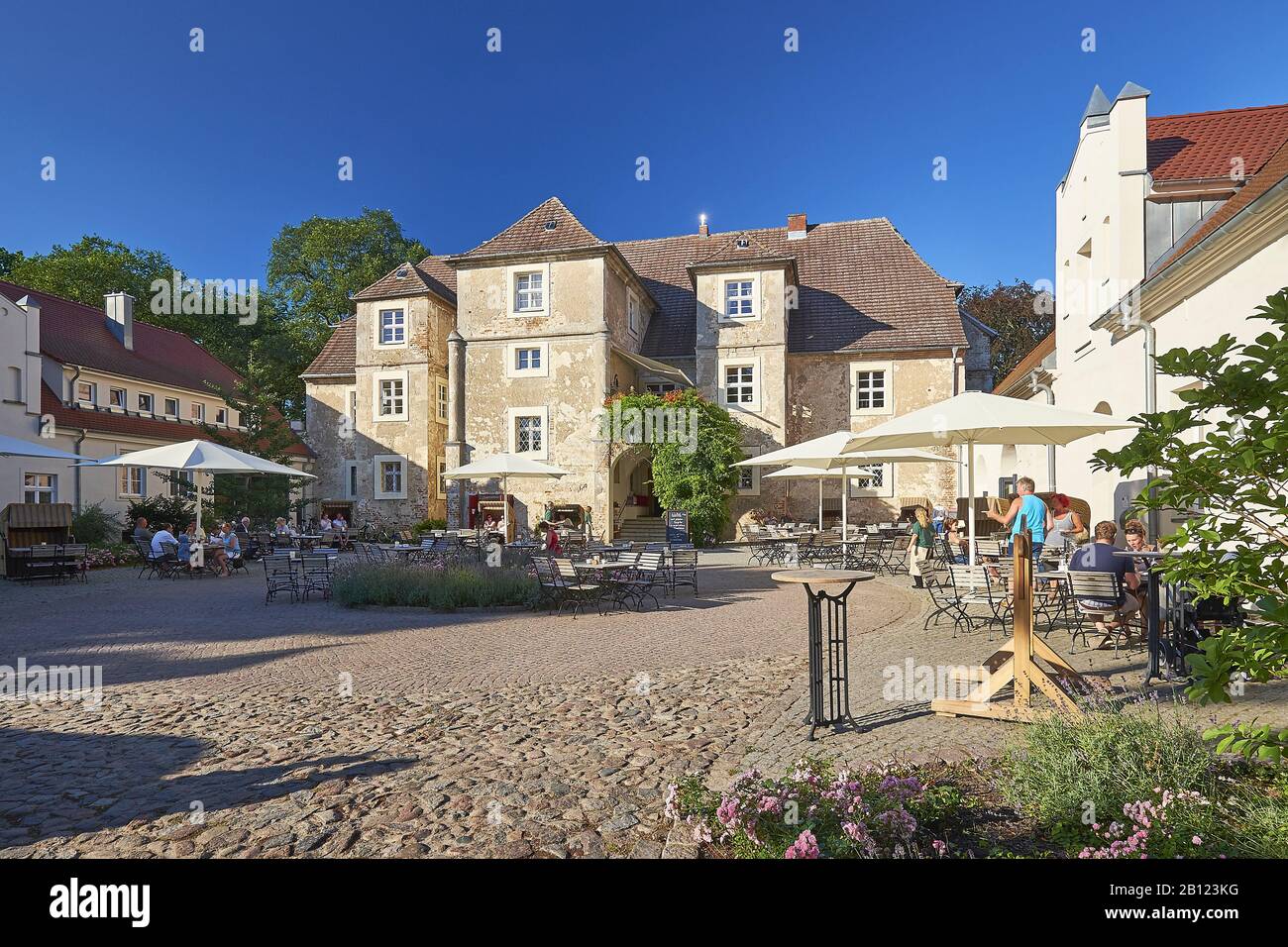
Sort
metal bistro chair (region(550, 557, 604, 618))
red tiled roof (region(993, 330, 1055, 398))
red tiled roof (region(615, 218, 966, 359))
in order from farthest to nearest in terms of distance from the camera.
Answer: red tiled roof (region(615, 218, 966, 359)) → red tiled roof (region(993, 330, 1055, 398)) → metal bistro chair (region(550, 557, 604, 618))

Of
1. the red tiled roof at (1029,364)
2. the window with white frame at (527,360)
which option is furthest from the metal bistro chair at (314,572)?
the red tiled roof at (1029,364)

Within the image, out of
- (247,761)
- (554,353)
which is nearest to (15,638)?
(247,761)

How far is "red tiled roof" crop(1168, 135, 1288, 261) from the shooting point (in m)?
8.99

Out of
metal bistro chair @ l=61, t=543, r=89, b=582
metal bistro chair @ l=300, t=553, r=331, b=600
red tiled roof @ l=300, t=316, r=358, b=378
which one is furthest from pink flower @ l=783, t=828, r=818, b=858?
red tiled roof @ l=300, t=316, r=358, b=378

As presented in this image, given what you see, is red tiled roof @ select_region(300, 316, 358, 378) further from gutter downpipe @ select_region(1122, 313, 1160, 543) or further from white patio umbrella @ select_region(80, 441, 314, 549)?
gutter downpipe @ select_region(1122, 313, 1160, 543)

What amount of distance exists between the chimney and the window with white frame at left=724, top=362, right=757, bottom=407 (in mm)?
26090

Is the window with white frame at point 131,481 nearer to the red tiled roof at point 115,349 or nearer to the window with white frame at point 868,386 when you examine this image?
the red tiled roof at point 115,349

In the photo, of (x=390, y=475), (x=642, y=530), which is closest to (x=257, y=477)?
(x=390, y=475)

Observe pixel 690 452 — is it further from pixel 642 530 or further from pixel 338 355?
pixel 338 355

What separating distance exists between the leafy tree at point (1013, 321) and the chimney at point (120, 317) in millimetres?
39747

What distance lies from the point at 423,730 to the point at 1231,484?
16.1ft

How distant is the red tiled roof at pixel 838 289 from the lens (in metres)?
28.3
